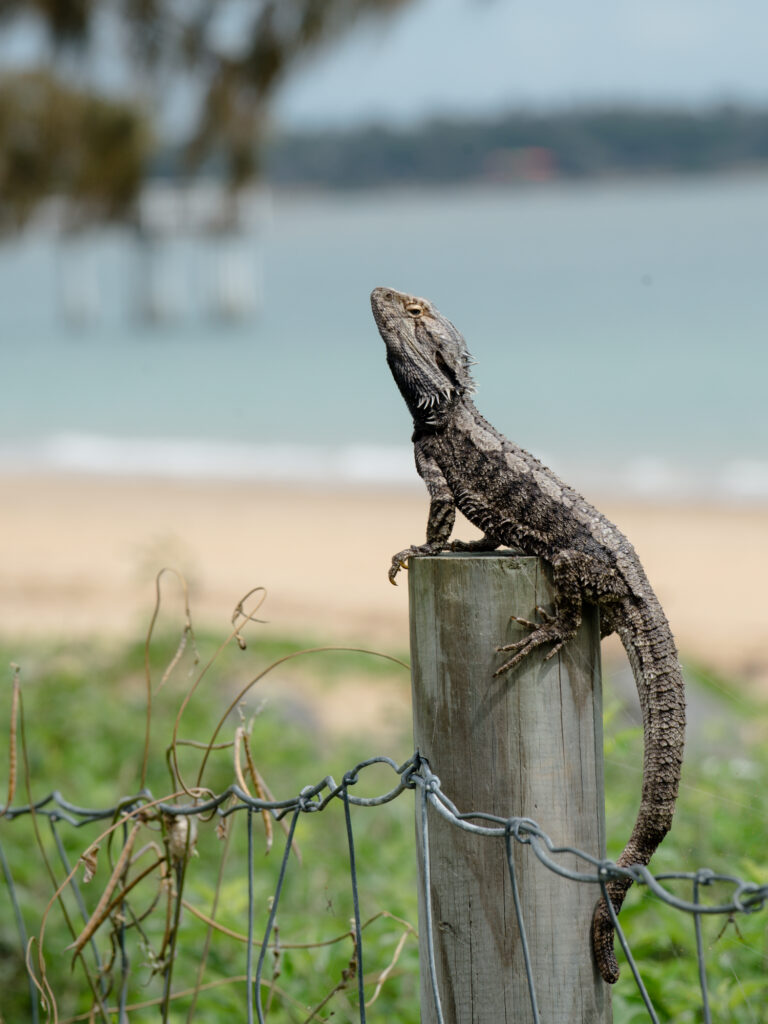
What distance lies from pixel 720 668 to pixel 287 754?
13.3ft

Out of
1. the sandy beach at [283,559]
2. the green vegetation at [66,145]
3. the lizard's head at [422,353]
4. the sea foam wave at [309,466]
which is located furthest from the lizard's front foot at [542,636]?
the sea foam wave at [309,466]

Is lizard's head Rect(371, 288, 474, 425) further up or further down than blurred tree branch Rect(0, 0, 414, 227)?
further down

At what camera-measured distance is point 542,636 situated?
68.0 inches

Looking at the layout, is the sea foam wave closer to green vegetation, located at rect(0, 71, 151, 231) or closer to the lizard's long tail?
green vegetation, located at rect(0, 71, 151, 231)

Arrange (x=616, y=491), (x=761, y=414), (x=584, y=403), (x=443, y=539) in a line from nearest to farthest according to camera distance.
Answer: (x=443, y=539)
(x=616, y=491)
(x=761, y=414)
(x=584, y=403)

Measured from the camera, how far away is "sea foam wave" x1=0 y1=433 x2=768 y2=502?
655 inches

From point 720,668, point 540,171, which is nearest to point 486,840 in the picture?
point 720,668

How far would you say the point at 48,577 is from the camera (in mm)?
11797

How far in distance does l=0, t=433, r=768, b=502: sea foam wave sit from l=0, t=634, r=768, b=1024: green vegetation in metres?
10.2

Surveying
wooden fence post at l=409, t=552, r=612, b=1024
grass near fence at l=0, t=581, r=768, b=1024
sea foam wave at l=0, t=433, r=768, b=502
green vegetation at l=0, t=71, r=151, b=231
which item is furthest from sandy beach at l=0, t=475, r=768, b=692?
green vegetation at l=0, t=71, r=151, b=231

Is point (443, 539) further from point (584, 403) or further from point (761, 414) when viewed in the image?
point (584, 403)

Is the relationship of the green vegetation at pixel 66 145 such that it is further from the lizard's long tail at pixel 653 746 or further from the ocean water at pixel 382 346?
the lizard's long tail at pixel 653 746

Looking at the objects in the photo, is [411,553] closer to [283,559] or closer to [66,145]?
[283,559]

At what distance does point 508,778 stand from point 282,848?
2.58 meters
